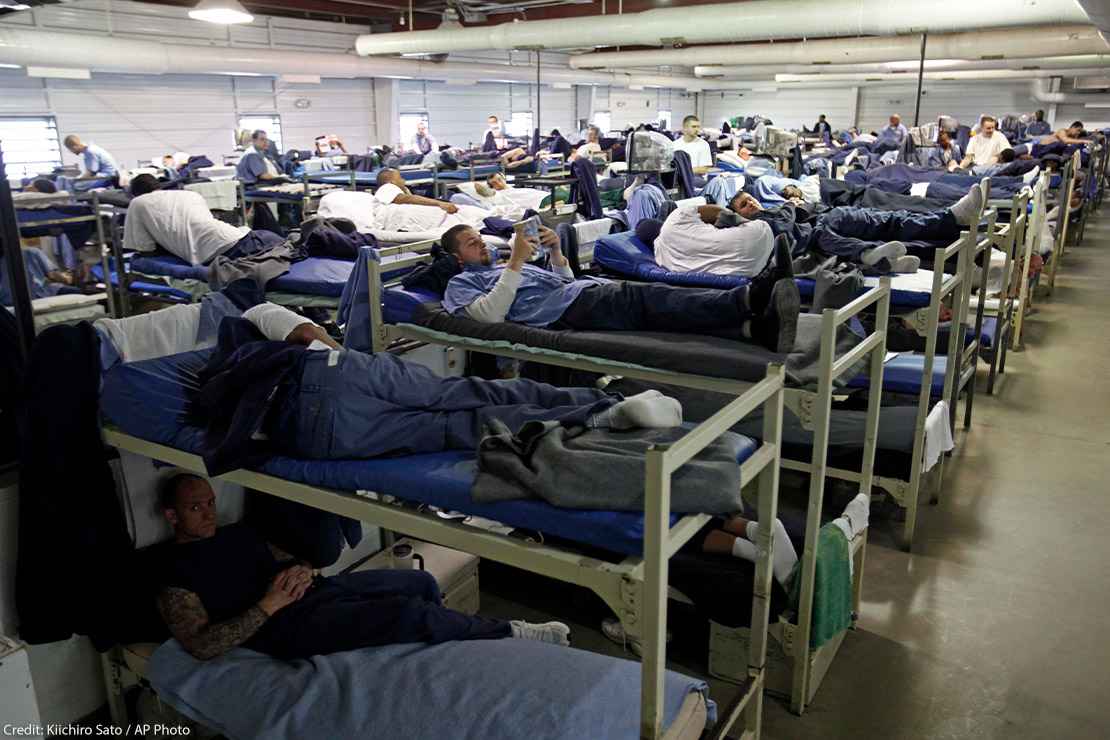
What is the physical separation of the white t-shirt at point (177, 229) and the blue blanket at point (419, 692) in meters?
4.38

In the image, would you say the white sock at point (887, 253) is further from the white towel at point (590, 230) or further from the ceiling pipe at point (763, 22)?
the ceiling pipe at point (763, 22)

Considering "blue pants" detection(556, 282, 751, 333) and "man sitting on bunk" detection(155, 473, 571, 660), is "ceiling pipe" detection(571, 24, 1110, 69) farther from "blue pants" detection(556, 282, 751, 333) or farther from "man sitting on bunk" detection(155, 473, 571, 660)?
"man sitting on bunk" detection(155, 473, 571, 660)

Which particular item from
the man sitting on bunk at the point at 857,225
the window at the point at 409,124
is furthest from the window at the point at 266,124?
the man sitting on bunk at the point at 857,225

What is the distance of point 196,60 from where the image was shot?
11.3 meters

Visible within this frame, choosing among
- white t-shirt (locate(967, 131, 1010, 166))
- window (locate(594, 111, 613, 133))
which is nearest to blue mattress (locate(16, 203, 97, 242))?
white t-shirt (locate(967, 131, 1010, 166))

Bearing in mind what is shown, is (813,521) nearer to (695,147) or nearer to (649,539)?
(649,539)

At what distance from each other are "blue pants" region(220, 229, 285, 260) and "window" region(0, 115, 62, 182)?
7.29 metres

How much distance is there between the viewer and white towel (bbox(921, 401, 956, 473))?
166 inches

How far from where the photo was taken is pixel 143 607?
2.87 metres

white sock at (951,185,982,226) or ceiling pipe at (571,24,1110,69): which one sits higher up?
ceiling pipe at (571,24,1110,69)

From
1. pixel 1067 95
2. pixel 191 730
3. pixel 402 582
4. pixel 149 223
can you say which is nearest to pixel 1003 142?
pixel 149 223

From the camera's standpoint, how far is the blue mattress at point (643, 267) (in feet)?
18.1

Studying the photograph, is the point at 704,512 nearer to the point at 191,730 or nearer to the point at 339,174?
the point at 191,730

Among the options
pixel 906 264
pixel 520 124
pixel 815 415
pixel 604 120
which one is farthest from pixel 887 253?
pixel 604 120
